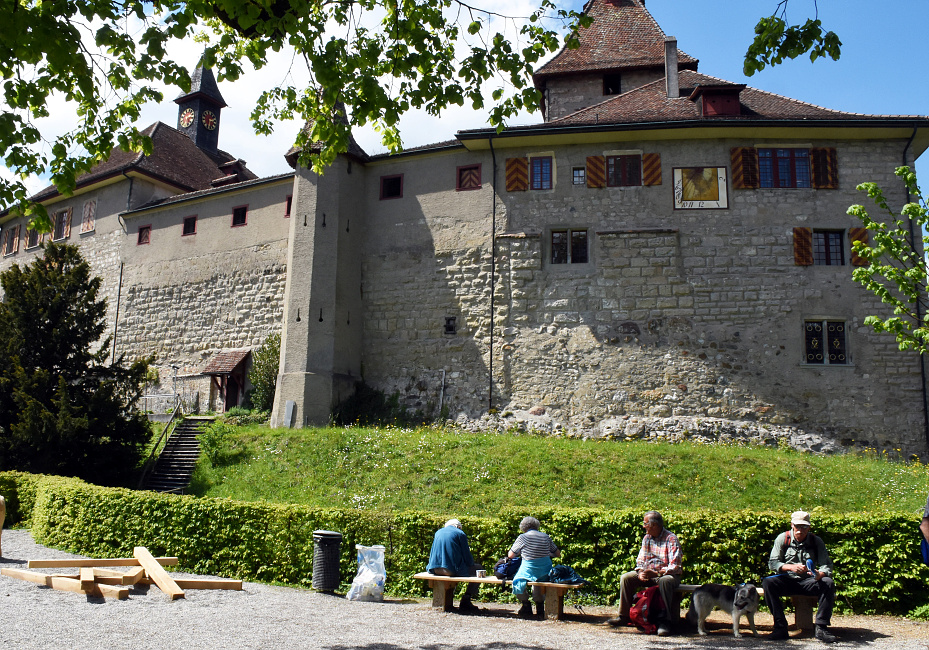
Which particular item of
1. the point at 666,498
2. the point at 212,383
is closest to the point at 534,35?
the point at 666,498

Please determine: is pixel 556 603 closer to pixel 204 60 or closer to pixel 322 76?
pixel 322 76

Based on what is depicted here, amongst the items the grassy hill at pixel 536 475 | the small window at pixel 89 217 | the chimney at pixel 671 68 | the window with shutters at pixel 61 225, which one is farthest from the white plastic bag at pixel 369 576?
the window with shutters at pixel 61 225

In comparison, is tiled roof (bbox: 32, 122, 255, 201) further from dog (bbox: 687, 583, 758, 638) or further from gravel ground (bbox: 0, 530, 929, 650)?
dog (bbox: 687, 583, 758, 638)

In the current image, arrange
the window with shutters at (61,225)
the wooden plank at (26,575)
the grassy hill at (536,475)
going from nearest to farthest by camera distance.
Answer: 1. the wooden plank at (26,575)
2. the grassy hill at (536,475)
3. the window with shutters at (61,225)

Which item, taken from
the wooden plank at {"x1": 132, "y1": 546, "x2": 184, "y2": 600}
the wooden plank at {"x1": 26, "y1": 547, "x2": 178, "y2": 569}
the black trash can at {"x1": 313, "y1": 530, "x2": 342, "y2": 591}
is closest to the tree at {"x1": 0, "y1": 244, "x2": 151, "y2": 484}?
the wooden plank at {"x1": 26, "y1": 547, "x2": 178, "y2": 569}

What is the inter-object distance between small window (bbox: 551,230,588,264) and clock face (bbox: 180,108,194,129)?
82.7ft

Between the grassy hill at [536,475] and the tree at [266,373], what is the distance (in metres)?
4.38

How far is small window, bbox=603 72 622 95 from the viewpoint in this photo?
27.7 meters

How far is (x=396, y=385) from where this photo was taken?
23797 mm

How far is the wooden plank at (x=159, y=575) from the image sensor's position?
912 centimetres

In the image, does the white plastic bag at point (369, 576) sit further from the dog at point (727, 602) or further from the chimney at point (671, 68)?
the chimney at point (671, 68)

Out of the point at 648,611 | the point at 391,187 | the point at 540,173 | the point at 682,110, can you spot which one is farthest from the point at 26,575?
the point at 682,110

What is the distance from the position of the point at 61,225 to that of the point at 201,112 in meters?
9.81

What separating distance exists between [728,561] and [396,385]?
1552 cm
